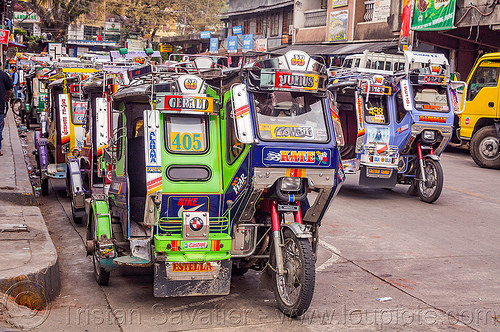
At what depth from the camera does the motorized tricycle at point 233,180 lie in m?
5.73

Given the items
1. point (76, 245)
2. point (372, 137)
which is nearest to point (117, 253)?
point (76, 245)

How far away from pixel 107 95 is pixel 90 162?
2.08m

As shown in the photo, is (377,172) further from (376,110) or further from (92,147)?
(92,147)

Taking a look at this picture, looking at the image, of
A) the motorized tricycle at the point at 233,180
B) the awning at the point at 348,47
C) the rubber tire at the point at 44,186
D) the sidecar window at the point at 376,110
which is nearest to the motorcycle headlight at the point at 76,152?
the rubber tire at the point at 44,186

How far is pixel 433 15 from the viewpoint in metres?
24.4

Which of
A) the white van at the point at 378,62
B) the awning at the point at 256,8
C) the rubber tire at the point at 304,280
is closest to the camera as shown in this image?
the rubber tire at the point at 304,280

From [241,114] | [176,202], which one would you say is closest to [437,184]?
[241,114]

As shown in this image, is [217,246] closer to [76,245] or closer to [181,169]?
[181,169]

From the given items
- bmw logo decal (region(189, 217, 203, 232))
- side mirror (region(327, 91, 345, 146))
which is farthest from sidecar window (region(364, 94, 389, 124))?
bmw logo decal (region(189, 217, 203, 232))

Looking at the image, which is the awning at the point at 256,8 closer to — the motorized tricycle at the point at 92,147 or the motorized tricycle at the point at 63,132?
the motorized tricycle at the point at 63,132

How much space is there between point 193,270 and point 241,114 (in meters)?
1.45

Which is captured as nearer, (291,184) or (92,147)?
(291,184)

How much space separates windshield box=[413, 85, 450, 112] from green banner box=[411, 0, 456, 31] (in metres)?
11.9

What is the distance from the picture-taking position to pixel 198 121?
20.7ft
